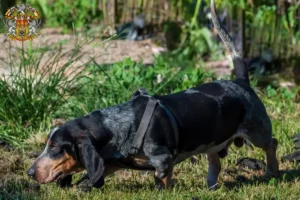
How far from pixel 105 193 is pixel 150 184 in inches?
22.1

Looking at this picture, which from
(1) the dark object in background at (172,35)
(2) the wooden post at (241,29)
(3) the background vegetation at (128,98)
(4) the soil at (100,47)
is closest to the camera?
(3) the background vegetation at (128,98)

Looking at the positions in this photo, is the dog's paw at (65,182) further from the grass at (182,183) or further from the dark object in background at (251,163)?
the dark object in background at (251,163)

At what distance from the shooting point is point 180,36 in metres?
11.2

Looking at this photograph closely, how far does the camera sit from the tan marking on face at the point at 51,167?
5738mm

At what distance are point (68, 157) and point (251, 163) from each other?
206cm

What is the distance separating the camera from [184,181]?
6.74 m

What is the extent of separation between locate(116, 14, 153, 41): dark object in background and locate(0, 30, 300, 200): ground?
3.39 m

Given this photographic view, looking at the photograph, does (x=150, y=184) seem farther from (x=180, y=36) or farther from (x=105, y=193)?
(x=180, y=36)

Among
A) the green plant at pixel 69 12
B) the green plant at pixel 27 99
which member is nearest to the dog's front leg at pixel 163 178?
the green plant at pixel 27 99

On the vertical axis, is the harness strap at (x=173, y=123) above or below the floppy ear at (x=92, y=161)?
above

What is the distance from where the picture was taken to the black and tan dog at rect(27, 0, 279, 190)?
575cm

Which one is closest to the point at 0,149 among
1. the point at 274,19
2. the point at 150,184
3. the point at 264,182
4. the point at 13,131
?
the point at 13,131

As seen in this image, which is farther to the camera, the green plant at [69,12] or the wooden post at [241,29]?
the green plant at [69,12]

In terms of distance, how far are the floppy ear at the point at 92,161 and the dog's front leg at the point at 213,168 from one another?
1.33 meters
